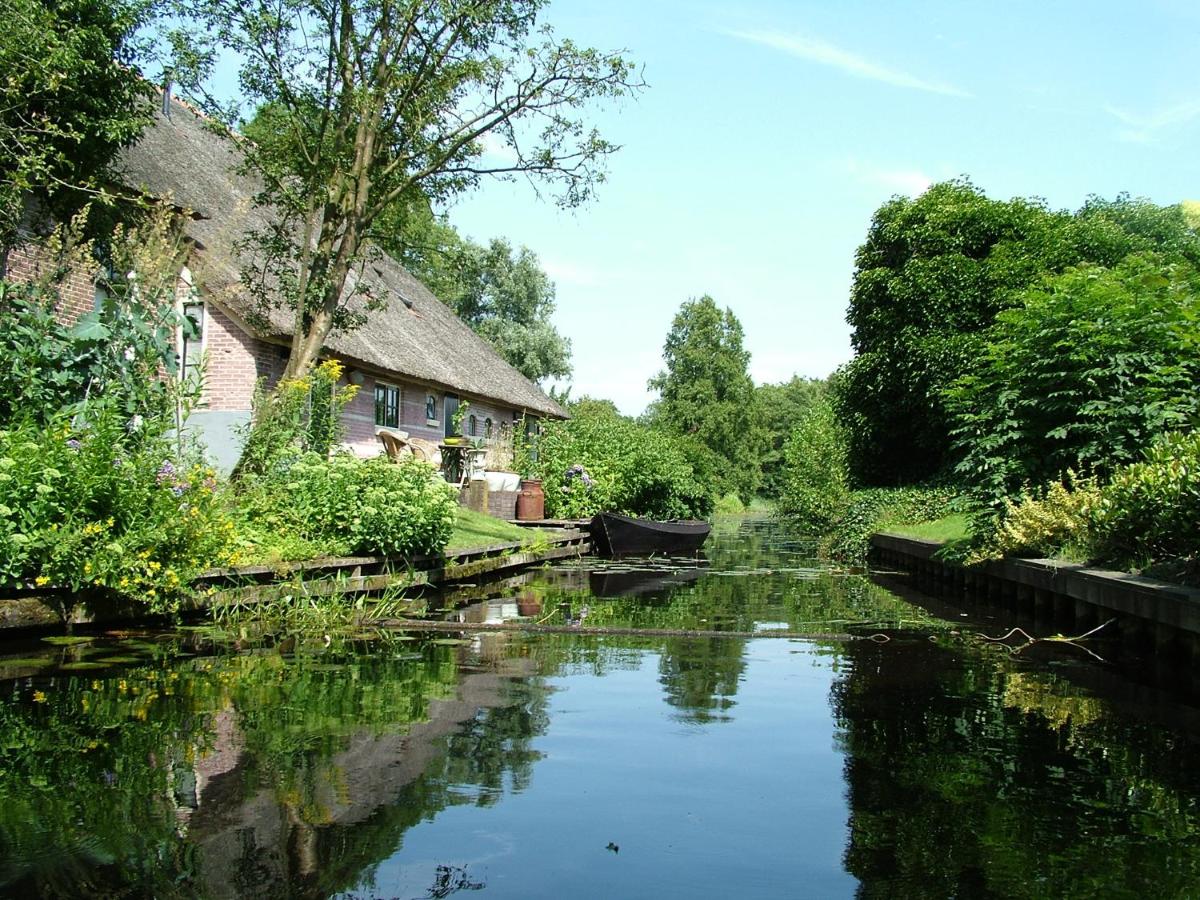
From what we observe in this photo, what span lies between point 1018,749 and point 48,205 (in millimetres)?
15342

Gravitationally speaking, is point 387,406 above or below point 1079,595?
above

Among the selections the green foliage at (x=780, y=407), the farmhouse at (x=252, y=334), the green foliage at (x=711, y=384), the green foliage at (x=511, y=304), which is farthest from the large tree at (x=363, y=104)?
the green foliage at (x=780, y=407)

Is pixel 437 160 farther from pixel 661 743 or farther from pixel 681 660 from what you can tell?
pixel 661 743

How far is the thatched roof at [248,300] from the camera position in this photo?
20.7m

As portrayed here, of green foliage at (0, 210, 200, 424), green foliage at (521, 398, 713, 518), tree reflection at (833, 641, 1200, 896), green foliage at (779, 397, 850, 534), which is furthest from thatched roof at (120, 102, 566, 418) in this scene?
tree reflection at (833, 641, 1200, 896)

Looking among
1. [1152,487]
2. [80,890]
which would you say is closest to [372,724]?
[80,890]

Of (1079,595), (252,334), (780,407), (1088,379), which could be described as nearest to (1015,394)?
(1088,379)

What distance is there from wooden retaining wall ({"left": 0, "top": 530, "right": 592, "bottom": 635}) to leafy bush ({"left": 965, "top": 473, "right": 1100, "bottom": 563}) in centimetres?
768

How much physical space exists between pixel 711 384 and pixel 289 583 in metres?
57.7

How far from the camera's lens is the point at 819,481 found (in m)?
32.2

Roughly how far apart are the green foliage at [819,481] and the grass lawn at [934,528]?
5.04 m

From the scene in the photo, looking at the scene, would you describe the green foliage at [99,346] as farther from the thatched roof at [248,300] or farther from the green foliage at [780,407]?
the green foliage at [780,407]

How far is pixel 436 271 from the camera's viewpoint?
54156mm

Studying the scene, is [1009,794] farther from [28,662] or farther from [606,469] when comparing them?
[606,469]
